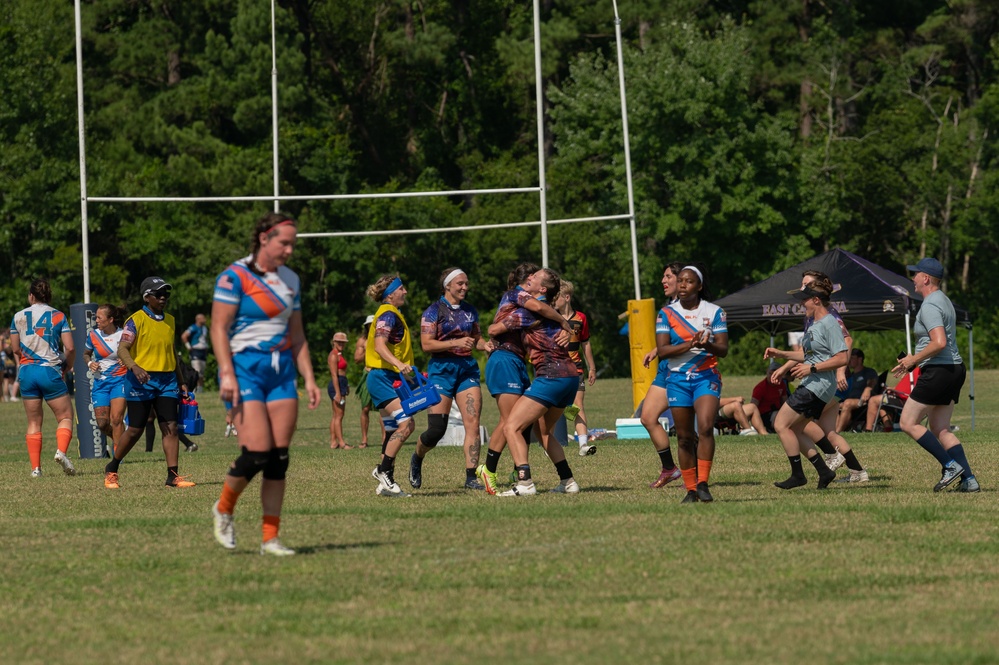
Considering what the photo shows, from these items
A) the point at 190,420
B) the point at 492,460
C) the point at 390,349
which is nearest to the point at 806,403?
the point at 492,460

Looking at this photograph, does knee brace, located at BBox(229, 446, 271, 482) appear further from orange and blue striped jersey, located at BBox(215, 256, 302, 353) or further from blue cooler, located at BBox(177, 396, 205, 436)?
blue cooler, located at BBox(177, 396, 205, 436)

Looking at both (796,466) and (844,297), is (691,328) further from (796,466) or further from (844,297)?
(844,297)

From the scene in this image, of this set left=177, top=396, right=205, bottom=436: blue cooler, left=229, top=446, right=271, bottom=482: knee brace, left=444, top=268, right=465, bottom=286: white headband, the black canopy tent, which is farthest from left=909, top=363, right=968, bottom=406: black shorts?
the black canopy tent

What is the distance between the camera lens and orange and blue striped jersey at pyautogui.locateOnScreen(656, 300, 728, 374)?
36.8 ft

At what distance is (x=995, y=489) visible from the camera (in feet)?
39.9

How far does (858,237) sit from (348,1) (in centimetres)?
1820

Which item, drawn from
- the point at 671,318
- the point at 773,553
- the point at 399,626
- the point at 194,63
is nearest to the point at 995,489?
the point at 671,318

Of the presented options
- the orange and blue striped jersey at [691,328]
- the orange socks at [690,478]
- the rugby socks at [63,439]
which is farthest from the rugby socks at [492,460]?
the rugby socks at [63,439]

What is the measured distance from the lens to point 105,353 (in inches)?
626

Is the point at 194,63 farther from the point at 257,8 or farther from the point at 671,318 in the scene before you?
the point at 671,318

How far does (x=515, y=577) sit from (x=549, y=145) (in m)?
46.3

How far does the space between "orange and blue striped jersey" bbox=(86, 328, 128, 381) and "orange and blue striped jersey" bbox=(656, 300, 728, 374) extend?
21.3ft

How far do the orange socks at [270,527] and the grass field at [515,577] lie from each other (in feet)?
0.43

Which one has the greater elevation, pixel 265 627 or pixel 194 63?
pixel 194 63
